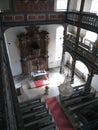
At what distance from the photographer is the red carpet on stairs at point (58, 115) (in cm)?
753

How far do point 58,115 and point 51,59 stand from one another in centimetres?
578

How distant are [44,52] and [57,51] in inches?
58.0

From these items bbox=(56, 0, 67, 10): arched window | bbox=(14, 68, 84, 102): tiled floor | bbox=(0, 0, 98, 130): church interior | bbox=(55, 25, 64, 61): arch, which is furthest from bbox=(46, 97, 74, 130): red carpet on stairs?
bbox=(56, 0, 67, 10): arched window

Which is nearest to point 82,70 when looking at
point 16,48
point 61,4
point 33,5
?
point 61,4

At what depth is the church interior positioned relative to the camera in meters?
7.41

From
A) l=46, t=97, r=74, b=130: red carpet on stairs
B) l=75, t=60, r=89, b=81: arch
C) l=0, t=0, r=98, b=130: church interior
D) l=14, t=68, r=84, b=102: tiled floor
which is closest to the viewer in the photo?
l=0, t=0, r=98, b=130: church interior

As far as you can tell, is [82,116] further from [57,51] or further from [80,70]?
[57,51]

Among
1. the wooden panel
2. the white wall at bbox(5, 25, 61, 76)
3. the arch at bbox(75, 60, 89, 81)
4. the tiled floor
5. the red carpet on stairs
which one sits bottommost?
the red carpet on stairs

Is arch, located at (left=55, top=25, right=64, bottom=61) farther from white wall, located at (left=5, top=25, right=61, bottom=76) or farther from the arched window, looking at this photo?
the arched window

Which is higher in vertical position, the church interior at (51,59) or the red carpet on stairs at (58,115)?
the church interior at (51,59)

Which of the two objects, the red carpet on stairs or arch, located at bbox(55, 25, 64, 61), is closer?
the red carpet on stairs

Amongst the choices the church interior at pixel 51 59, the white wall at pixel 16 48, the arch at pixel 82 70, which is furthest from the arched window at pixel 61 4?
the arch at pixel 82 70

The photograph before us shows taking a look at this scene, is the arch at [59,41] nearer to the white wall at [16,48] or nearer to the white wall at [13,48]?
the white wall at [16,48]

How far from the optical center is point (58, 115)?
27.0 ft
